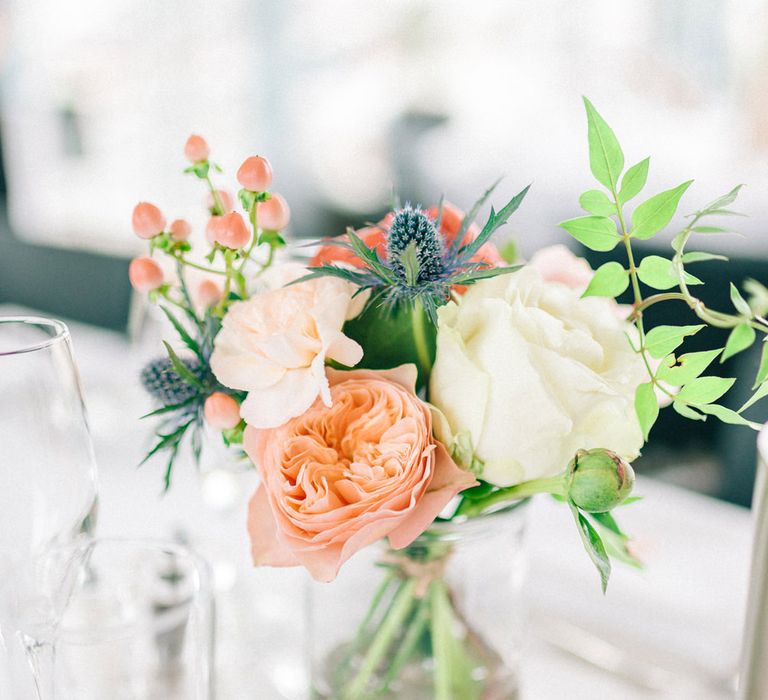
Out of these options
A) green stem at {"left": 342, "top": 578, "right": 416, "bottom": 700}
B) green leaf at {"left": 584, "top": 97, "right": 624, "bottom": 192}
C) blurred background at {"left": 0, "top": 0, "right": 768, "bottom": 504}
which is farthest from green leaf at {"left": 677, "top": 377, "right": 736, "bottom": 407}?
blurred background at {"left": 0, "top": 0, "right": 768, "bottom": 504}

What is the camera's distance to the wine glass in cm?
40

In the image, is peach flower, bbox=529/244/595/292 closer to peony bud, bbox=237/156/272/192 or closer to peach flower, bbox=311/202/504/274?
peach flower, bbox=311/202/504/274

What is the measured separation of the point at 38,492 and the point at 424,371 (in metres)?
0.21

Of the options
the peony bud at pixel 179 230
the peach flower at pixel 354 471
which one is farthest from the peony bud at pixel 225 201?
the peach flower at pixel 354 471

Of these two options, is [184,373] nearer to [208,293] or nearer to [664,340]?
[208,293]

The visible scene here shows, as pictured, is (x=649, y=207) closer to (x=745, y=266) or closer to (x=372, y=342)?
(x=372, y=342)

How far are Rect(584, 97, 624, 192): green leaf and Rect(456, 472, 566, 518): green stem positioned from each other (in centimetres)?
15

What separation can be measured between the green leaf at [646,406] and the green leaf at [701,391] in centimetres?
1

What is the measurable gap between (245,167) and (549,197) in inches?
108

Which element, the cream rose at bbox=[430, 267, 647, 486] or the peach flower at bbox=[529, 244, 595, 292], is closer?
the cream rose at bbox=[430, 267, 647, 486]

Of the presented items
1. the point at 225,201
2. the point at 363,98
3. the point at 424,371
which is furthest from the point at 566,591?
the point at 363,98

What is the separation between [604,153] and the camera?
16.4 inches

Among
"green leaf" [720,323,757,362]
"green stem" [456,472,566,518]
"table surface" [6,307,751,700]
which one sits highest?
"green leaf" [720,323,757,362]

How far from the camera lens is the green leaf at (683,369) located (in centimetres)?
40
